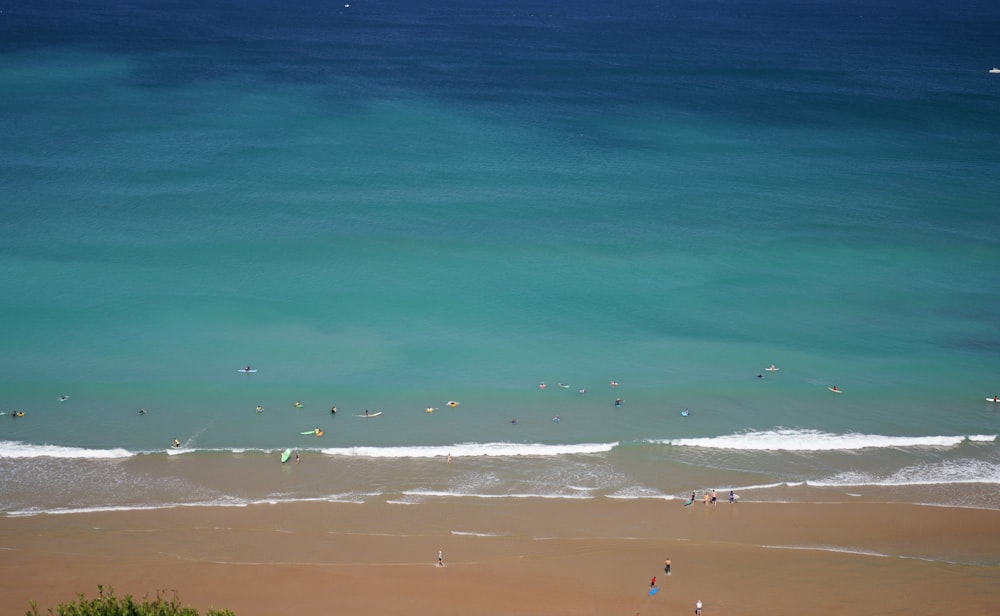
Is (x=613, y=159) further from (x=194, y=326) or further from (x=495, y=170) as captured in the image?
(x=194, y=326)

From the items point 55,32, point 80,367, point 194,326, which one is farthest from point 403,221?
point 55,32

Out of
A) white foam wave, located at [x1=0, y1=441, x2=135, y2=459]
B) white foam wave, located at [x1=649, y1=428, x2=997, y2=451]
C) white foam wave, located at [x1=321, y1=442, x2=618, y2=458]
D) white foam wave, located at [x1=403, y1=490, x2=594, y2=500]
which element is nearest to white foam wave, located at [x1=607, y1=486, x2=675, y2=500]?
white foam wave, located at [x1=403, y1=490, x2=594, y2=500]

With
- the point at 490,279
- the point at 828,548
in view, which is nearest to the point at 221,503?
the point at 828,548

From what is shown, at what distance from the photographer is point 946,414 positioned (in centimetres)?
4881

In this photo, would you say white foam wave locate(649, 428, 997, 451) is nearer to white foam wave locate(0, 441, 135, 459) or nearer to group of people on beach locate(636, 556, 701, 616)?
group of people on beach locate(636, 556, 701, 616)

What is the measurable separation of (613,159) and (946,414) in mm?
41661

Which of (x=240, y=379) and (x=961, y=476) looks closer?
(x=961, y=476)

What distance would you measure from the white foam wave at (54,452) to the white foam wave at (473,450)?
9.88 m

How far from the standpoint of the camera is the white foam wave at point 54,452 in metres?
43.8

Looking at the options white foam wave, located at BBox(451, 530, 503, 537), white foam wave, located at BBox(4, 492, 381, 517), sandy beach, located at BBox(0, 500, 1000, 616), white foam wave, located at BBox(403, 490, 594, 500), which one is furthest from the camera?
white foam wave, located at BBox(403, 490, 594, 500)

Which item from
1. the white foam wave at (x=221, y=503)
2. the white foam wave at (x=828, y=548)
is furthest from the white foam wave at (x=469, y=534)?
the white foam wave at (x=828, y=548)

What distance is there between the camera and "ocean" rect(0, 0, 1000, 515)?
4441 cm

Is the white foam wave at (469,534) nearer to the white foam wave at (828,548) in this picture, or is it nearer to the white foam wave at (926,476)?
the white foam wave at (828,548)

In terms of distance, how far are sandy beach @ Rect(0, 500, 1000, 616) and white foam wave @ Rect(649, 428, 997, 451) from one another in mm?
5128
